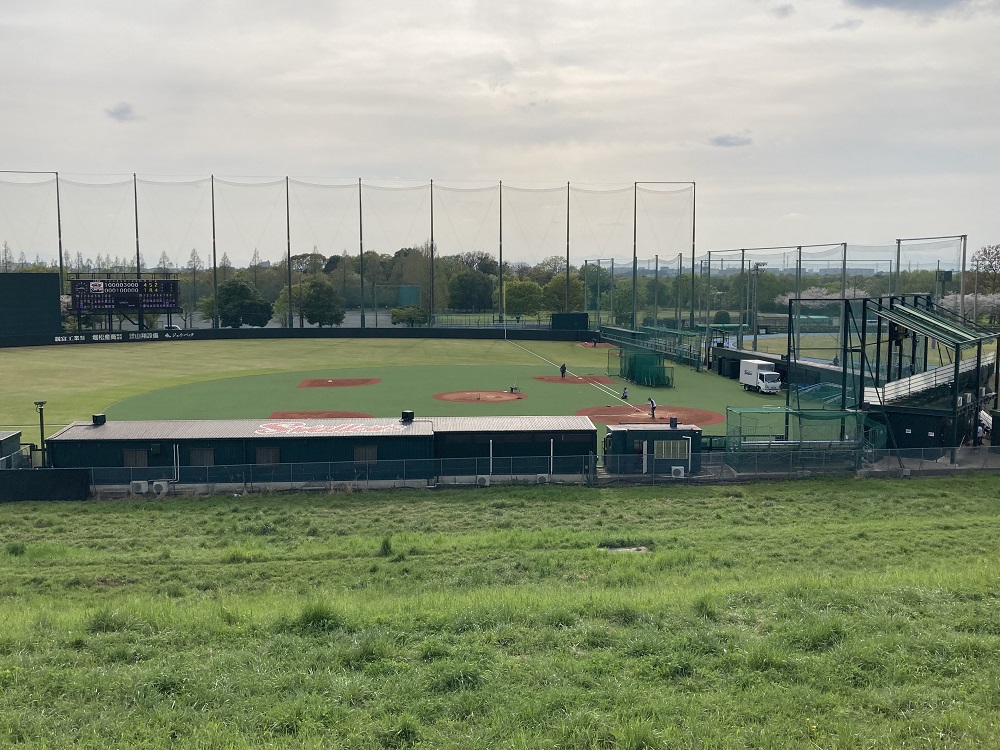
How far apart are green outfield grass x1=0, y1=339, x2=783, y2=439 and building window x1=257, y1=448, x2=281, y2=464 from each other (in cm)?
1419

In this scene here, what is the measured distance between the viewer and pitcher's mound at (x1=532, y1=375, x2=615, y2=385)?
6039 cm

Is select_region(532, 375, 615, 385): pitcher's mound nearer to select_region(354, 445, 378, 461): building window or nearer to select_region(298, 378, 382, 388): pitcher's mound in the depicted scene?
select_region(298, 378, 382, 388): pitcher's mound

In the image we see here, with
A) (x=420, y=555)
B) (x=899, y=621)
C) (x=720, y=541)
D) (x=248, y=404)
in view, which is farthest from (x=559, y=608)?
(x=248, y=404)

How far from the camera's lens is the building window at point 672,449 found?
1235 inches

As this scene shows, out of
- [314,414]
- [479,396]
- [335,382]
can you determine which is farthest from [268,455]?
[335,382]

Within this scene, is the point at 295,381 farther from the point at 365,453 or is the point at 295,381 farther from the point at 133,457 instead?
the point at 365,453

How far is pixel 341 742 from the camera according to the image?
9.95 metres

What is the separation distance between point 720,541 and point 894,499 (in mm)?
9005

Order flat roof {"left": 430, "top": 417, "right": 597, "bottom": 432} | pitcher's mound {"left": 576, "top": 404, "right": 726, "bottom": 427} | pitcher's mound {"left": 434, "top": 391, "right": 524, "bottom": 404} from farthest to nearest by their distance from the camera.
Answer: pitcher's mound {"left": 434, "top": 391, "right": 524, "bottom": 404} < pitcher's mound {"left": 576, "top": 404, "right": 726, "bottom": 427} < flat roof {"left": 430, "top": 417, "right": 597, "bottom": 432}

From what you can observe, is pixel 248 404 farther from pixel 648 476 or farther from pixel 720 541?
pixel 720 541

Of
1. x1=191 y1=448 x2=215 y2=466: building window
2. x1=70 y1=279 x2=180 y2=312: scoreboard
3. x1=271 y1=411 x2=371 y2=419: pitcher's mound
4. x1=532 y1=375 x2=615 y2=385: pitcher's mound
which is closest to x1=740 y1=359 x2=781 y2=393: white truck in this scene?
x1=532 y1=375 x2=615 y2=385: pitcher's mound

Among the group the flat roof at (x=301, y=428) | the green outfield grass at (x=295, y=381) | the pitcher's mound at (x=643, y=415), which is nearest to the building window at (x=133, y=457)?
the flat roof at (x=301, y=428)

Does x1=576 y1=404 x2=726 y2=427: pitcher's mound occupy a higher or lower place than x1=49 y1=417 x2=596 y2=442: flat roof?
lower

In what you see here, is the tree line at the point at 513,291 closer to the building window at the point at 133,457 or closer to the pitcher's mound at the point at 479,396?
the pitcher's mound at the point at 479,396
